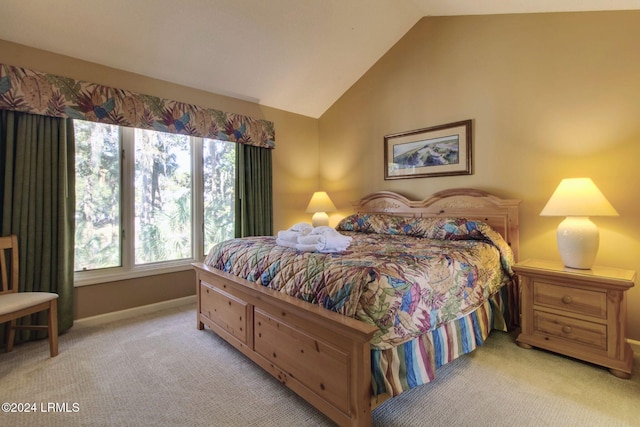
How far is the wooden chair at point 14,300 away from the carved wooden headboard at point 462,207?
3.27 metres

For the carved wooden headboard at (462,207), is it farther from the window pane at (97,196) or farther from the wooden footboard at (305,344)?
the window pane at (97,196)

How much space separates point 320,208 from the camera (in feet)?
14.0

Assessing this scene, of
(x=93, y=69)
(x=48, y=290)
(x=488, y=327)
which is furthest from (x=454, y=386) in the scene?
(x=93, y=69)

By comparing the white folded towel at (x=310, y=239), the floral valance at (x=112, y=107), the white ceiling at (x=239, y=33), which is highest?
the white ceiling at (x=239, y=33)

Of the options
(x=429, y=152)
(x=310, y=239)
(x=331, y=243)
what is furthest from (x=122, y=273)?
(x=429, y=152)

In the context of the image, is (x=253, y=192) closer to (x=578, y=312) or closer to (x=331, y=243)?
(x=331, y=243)

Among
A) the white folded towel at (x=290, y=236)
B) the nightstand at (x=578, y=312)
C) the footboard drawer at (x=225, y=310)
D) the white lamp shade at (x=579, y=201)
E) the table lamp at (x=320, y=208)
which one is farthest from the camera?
the table lamp at (x=320, y=208)

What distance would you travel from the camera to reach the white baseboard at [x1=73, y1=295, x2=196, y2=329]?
2.90m

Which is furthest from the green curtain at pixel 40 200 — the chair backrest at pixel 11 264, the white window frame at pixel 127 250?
the white window frame at pixel 127 250

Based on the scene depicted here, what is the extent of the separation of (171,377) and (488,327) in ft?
7.62

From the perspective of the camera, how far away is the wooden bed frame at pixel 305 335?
4.61 ft

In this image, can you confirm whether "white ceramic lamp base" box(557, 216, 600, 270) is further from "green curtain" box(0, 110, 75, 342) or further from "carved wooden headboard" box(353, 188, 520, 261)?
"green curtain" box(0, 110, 75, 342)

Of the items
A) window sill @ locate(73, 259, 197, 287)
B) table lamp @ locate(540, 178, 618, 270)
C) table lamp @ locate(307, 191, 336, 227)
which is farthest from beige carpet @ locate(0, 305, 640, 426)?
table lamp @ locate(307, 191, 336, 227)

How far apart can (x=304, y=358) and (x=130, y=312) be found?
7.81ft
